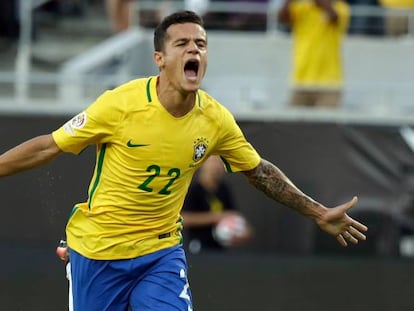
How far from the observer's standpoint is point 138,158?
646 centimetres

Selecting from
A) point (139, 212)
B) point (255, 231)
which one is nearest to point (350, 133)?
point (255, 231)

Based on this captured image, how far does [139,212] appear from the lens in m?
6.58

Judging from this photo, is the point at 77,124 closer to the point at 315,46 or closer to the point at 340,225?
the point at 340,225

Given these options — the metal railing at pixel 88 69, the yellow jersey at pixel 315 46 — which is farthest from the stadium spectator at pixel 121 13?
the yellow jersey at pixel 315 46

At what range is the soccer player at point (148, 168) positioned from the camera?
21.0ft

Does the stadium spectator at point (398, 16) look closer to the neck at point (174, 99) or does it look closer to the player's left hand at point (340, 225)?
the player's left hand at point (340, 225)

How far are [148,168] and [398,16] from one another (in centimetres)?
698

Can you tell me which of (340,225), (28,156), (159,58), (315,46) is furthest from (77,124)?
(315,46)

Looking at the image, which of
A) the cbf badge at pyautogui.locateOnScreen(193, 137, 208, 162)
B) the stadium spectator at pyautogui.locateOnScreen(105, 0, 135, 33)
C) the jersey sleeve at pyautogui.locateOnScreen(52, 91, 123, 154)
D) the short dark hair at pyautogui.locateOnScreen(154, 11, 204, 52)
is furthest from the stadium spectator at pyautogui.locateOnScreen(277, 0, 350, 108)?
the jersey sleeve at pyautogui.locateOnScreen(52, 91, 123, 154)

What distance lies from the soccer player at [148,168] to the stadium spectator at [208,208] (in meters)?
3.51

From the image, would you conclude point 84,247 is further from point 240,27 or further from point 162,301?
point 240,27

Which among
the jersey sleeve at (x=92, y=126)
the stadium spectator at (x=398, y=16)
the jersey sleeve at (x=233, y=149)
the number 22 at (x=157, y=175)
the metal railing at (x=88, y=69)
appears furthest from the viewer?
the stadium spectator at (x=398, y=16)

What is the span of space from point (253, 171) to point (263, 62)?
254 inches

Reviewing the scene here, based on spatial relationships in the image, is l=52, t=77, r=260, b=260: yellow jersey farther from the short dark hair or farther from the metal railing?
the metal railing
